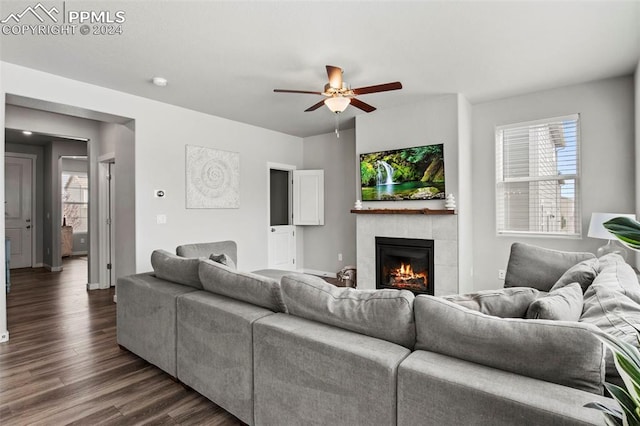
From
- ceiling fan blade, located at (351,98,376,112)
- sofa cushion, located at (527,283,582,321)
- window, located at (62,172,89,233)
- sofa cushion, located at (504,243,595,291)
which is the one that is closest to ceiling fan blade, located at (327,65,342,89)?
ceiling fan blade, located at (351,98,376,112)

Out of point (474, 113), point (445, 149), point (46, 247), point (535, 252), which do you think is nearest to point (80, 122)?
point (46, 247)

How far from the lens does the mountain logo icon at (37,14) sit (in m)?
2.42

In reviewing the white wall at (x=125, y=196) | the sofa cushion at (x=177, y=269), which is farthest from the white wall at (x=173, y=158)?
the sofa cushion at (x=177, y=269)

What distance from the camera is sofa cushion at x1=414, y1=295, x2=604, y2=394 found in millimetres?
1070

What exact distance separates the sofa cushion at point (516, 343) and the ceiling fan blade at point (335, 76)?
216cm

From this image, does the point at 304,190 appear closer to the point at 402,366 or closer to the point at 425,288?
the point at 425,288

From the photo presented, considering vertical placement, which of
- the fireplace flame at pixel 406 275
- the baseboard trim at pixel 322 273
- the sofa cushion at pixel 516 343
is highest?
the sofa cushion at pixel 516 343

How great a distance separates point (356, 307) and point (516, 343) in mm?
657

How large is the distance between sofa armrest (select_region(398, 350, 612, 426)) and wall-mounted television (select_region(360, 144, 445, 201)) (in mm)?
3437

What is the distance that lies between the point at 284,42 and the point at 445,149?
8.20ft

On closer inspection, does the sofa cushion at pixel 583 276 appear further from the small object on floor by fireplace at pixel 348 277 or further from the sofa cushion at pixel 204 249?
the sofa cushion at pixel 204 249

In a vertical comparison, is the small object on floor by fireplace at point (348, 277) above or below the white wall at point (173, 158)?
below

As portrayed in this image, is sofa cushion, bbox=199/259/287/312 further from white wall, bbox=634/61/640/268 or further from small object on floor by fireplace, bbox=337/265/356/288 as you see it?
white wall, bbox=634/61/640/268

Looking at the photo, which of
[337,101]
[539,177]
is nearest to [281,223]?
[337,101]
